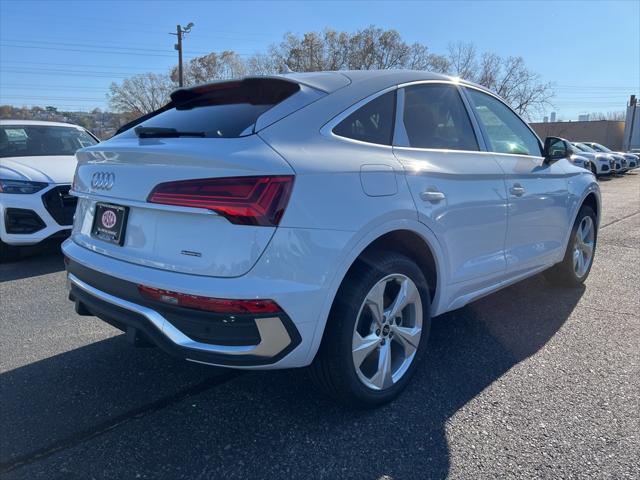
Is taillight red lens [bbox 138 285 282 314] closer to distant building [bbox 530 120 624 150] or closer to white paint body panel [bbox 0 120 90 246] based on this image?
white paint body panel [bbox 0 120 90 246]

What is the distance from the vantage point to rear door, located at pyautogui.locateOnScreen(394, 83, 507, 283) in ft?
9.31

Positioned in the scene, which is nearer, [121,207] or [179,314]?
[179,314]

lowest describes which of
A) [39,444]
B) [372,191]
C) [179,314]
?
[39,444]

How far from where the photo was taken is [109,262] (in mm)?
2496

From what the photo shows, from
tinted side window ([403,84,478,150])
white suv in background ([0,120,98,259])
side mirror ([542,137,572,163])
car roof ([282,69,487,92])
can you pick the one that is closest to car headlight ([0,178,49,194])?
white suv in background ([0,120,98,259])

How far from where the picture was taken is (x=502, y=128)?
12.7 feet

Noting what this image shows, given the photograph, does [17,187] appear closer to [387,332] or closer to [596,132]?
[387,332]

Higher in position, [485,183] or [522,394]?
[485,183]

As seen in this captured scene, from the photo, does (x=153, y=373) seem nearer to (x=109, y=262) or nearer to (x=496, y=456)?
(x=109, y=262)

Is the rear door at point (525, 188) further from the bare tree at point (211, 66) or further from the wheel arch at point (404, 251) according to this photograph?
the bare tree at point (211, 66)

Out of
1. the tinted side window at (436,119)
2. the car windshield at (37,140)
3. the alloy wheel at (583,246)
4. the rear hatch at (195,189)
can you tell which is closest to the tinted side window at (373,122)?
the tinted side window at (436,119)

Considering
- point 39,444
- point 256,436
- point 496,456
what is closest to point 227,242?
point 256,436

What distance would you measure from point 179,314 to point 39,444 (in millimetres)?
998

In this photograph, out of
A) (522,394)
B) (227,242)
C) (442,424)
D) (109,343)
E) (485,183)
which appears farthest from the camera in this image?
(109,343)
